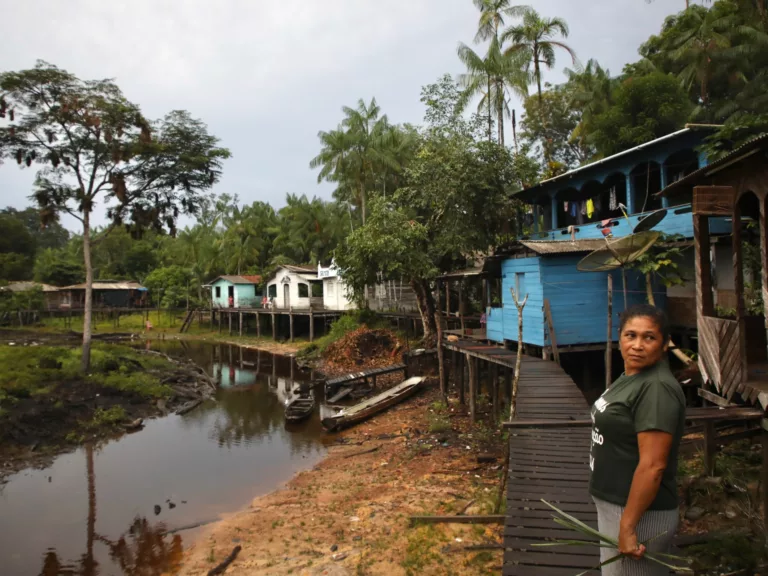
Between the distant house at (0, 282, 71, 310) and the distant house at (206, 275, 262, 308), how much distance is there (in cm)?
1712

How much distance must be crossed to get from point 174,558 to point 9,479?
665 centimetres

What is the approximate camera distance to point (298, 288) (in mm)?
36188

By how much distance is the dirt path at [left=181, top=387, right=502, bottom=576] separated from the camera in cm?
749

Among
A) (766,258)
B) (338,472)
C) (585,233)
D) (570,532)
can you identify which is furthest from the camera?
(585,233)

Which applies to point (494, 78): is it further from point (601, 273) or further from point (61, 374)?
point (61, 374)

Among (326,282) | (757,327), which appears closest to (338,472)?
(757,327)

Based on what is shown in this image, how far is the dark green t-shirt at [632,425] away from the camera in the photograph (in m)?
2.40

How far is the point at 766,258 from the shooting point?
621 centimetres

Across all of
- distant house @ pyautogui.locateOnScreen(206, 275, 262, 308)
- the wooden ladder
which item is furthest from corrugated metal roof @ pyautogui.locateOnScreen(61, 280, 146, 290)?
distant house @ pyautogui.locateOnScreen(206, 275, 262, 308)

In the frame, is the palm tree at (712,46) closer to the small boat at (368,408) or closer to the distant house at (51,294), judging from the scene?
the small boat at (368,408)

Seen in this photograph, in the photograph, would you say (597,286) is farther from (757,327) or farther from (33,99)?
(33,99)

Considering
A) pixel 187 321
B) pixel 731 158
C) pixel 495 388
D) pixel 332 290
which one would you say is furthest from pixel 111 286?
pixel 731 158

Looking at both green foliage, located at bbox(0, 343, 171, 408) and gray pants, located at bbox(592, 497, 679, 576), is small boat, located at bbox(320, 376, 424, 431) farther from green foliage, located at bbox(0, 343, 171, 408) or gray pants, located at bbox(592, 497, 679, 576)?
gray pants, located at bbox(592, 497, 679, 576)

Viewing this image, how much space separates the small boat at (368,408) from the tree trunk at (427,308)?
2963 mm
